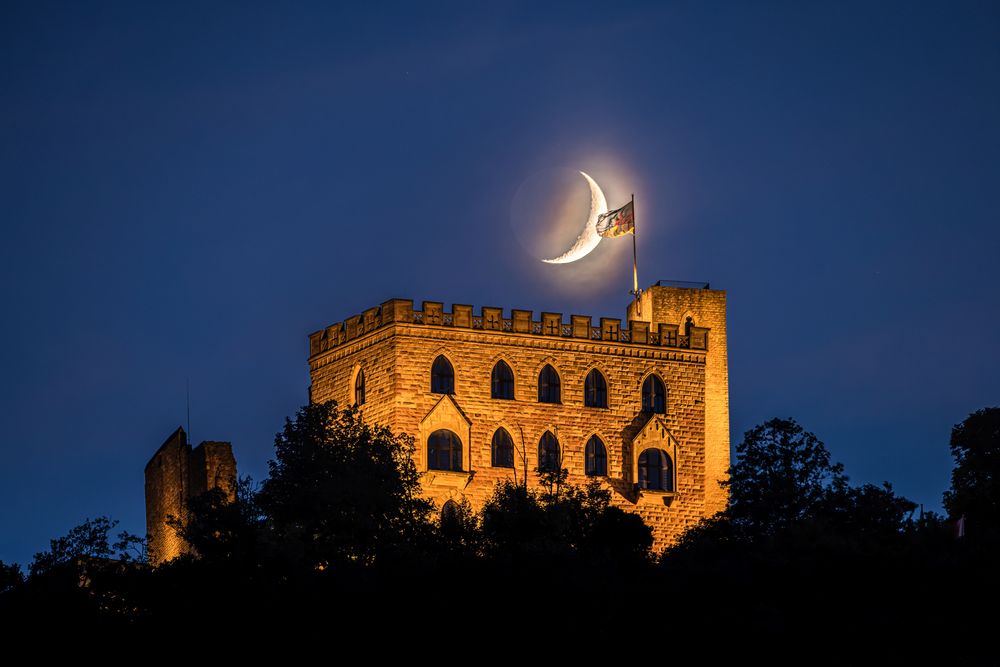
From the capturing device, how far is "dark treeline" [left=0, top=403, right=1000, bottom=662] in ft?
247

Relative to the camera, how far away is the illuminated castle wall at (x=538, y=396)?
3597 inches

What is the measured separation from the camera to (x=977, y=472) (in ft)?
313

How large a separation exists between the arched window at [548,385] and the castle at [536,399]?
0.05 metres

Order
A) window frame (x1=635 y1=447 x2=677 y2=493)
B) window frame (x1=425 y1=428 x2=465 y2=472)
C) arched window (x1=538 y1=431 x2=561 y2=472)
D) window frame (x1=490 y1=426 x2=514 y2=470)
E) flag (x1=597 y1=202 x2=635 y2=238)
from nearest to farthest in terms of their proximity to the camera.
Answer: window frame (x1=425 y1=428 x2=465 y2=472) → window frame (x1=490 y1=426 x2=514 y2=470) → arched window (x1=538 y1=431 x2=561 y2=472) → window frame (x1=635 y1=447 x2=677 y2=493) → flag (x1=597 y1=202 x2=635 y2=238)

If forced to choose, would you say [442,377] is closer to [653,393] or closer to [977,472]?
[653,393]

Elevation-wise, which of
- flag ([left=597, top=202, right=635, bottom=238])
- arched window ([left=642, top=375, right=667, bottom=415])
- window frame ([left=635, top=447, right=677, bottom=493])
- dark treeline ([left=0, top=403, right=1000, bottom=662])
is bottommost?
dark treeline ([left=0, top=403, right=1000, bottom=662])

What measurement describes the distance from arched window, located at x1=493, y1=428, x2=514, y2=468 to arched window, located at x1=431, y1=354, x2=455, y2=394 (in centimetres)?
206

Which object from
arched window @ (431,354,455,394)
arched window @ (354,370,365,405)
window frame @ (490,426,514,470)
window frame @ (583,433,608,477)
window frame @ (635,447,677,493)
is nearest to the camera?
window frame @ (490,426,514,470)

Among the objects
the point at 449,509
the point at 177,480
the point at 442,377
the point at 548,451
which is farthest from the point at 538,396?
the point at 177,480

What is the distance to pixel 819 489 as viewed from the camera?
90.7 meters

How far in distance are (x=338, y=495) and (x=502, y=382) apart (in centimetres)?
1207

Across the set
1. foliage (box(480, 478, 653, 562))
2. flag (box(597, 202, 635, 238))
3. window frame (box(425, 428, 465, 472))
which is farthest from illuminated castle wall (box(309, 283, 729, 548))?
flag (box(597, 202, 635, 238))

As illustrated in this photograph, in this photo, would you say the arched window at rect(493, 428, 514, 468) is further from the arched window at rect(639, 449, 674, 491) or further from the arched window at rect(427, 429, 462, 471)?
the arched window at rect(639, 449, 674, 491)

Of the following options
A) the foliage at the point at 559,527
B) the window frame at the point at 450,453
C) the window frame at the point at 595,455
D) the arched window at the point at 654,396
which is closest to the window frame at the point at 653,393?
the arched window at the point at 654,396
